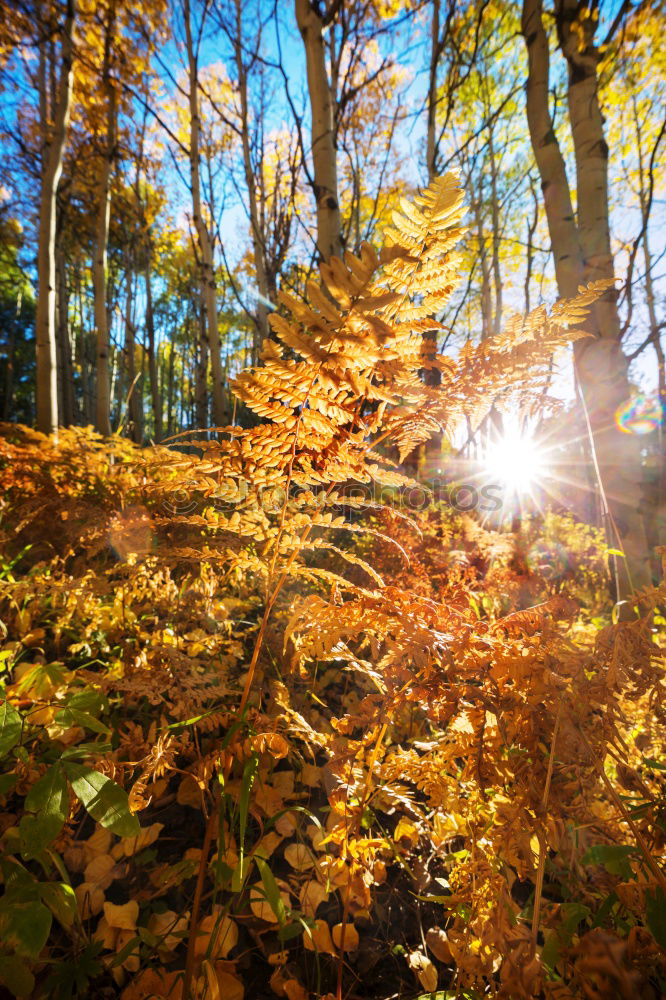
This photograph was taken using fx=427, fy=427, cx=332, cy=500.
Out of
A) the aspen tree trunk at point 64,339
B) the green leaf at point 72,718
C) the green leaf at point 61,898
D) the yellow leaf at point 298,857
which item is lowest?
the yellow leaf at point 298,857

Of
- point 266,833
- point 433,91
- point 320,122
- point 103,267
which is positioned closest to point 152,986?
point 266,833

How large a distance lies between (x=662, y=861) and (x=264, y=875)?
0.75 m

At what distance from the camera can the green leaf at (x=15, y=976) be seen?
2.22ft

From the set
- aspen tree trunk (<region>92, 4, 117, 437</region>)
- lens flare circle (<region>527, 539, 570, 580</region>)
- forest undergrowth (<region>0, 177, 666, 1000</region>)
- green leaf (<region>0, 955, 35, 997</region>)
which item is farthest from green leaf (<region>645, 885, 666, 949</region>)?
aspen tree trunk (<region>92, 4, 117, 437</region>)

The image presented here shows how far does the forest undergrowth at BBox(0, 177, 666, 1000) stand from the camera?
67 cm

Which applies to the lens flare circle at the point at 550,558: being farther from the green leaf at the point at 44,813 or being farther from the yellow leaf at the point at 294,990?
the green leaf at the point at 44,813

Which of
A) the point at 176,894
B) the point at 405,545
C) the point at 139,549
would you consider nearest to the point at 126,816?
the point at 176,894

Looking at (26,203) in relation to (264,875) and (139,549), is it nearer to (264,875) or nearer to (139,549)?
(139,549)

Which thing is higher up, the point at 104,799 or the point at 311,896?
the point at 104,799

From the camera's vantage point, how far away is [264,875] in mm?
837

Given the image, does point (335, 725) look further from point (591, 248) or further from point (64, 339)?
point (64, 339)

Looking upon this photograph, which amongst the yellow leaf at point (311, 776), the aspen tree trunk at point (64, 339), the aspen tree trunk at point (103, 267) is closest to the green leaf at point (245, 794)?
the yellow leaf at point (311, 776)

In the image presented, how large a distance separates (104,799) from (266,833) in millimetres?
702

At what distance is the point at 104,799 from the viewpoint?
27.0 inches
